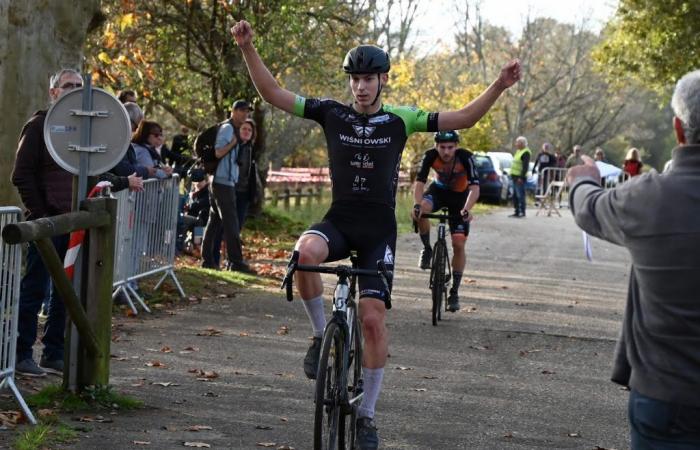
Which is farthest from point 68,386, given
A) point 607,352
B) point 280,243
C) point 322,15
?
point 322,15

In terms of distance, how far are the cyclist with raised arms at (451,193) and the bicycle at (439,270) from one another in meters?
0.09

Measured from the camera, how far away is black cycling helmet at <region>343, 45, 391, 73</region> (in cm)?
767

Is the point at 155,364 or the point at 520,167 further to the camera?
the point at 520,167

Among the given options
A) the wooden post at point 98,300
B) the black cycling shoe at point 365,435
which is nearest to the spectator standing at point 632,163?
the wooden post at point 98,300

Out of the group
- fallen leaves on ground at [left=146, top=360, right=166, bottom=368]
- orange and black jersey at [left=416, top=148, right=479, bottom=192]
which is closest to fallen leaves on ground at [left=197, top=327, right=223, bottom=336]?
fallen leaves on ground at [left=146, top=360, right=166, bottom=368]

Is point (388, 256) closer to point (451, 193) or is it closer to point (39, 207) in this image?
point (39, 207)

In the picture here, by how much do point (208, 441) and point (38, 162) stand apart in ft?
9.00

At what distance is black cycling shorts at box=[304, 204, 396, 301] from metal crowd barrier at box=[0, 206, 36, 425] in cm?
182

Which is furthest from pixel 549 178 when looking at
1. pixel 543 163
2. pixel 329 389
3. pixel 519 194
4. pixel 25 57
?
pixel 329 389

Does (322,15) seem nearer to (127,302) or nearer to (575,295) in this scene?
(575,295)

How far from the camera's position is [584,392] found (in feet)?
Answer: 34.3

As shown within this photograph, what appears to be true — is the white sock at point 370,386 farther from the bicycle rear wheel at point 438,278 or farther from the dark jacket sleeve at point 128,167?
the bicycle rear wheel at point 438,278

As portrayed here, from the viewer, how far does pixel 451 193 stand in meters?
14.7

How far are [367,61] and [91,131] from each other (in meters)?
1.92
